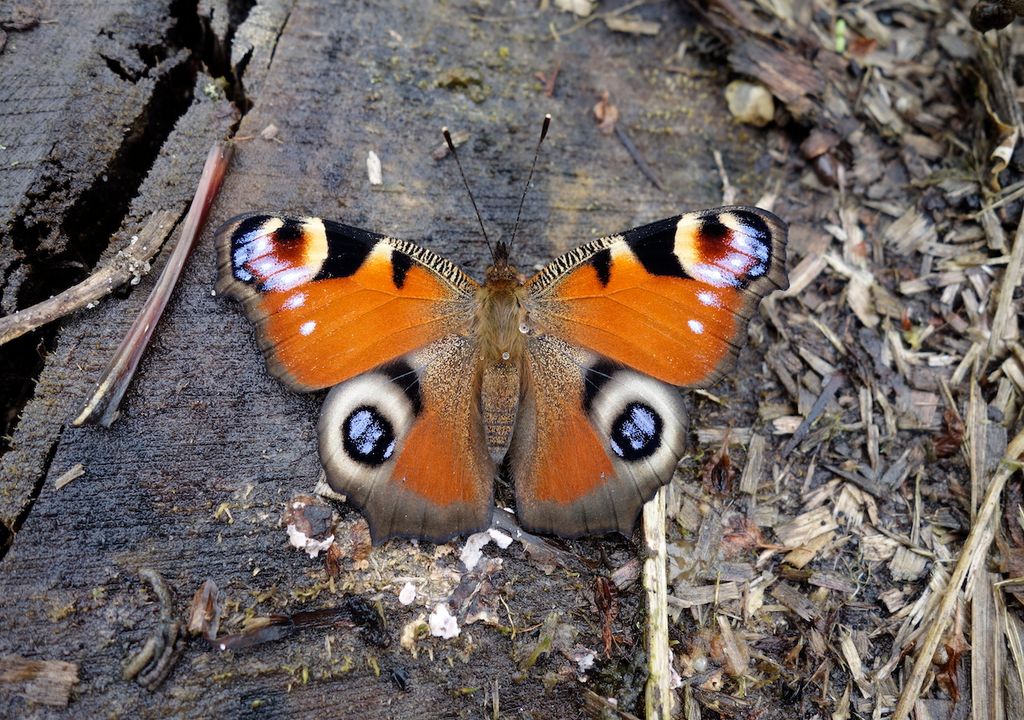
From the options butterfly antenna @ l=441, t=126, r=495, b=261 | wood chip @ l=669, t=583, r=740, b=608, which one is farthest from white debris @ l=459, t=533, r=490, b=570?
butterfly antenna @ l=441, t=126, r=495, b=261

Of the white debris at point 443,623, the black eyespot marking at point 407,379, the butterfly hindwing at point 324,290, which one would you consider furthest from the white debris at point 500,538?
the butterfly hindwing at point 324,290

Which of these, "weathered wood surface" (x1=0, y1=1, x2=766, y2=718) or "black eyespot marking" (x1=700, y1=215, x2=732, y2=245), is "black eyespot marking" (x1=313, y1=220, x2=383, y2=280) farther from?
"black eyespot marking" (x1=700, y1=215, x2=732, y2=245)

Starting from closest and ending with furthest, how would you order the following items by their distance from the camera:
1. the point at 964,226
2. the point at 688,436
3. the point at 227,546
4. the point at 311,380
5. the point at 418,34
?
the point at 227,546 < the point at 311,380 < the point at 688,436 < the point at 418,34 < the point at 964,226

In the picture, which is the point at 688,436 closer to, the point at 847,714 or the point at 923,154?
the point at 847,714

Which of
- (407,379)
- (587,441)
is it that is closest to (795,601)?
(587,441)

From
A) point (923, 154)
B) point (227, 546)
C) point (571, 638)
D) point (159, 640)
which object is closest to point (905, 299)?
point (923, 154)

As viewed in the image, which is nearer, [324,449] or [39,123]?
[324,449]

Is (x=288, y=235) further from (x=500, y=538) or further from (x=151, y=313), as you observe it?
(x=500, y=538)
